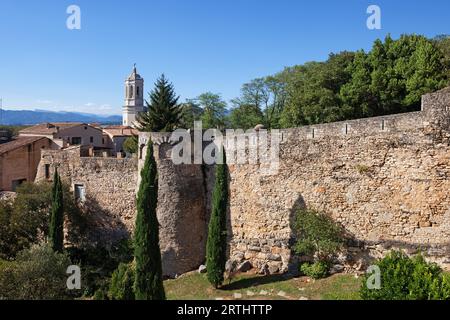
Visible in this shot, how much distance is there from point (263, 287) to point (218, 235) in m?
2.95

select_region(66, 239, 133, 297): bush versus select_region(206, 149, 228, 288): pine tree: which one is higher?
select_region(206, 149, 228, 288): pine tree

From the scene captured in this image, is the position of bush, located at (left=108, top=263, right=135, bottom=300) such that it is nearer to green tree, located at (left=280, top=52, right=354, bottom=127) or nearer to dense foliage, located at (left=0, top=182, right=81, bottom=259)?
dense foliage, located at (left=0, top=182, right=81, bottom=259)

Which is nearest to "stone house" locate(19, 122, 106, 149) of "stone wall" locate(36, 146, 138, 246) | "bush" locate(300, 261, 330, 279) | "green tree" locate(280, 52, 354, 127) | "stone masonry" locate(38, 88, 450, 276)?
"stone wall" locate(36, 146, 138, 246)

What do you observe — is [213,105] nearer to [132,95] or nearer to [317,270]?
[317,270]

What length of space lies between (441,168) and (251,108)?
28.2 meters

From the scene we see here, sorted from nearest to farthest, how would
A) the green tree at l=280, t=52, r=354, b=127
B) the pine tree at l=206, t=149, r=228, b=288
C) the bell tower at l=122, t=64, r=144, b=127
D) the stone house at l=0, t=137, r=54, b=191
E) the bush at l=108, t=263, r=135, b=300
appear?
the bush at l=108, t=263, r=135, b=300 < the pine tree at l=206, t=149, r=228, b=288 < the green tree at l=280, t=52, r=354, b=127 < the stone house at l=0, t=137, r=54, b=191 < the bell tower at l=122, t=64, r=144, b=127

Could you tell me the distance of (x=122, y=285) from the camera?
1827 centimetres

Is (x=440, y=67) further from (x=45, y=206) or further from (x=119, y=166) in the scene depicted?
(x=45, y=206)

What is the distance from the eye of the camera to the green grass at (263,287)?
1634 centimetres

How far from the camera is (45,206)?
81.7 feet

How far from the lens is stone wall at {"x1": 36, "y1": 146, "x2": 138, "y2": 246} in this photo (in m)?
24.7

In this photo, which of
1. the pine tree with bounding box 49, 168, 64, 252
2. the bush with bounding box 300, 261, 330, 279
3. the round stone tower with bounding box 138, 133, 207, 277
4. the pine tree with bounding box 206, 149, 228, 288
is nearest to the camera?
the bush with bounding box 300, 261, 330, 279

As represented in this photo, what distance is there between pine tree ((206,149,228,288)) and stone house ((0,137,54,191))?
18.2 metres

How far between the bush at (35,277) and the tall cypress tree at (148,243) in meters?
3.20
